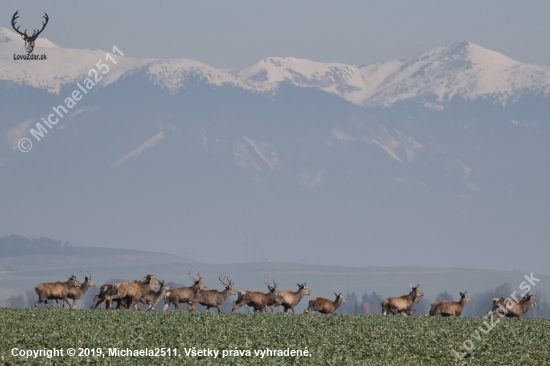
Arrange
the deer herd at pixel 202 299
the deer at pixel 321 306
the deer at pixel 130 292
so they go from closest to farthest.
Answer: the deer at pixel 130 292 → the deer herd at pixel 202 299 → the deer at pixel 321 306

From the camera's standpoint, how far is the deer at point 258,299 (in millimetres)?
48125

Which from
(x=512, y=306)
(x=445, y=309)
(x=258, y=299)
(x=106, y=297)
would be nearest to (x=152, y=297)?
(x=106, y=297)

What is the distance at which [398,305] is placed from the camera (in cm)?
4762

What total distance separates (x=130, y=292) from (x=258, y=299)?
575 centimetres

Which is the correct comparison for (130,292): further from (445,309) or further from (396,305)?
(445,309)

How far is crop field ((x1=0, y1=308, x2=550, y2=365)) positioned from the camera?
28500 millimetres

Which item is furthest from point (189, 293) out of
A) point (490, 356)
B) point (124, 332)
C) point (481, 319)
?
point (490, 356)

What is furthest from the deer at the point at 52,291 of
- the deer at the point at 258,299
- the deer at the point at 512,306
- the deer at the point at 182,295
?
the deer at the point at 512,306

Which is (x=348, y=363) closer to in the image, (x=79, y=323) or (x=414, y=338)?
(x=414, y=338)

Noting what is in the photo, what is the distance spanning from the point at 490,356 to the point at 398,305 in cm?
1644

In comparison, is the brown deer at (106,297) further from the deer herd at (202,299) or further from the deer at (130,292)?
the deer at (130,292)

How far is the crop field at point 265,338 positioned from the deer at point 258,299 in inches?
263

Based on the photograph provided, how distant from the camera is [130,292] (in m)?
45.2

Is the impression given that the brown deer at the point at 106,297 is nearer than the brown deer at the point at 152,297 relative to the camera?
Yes
